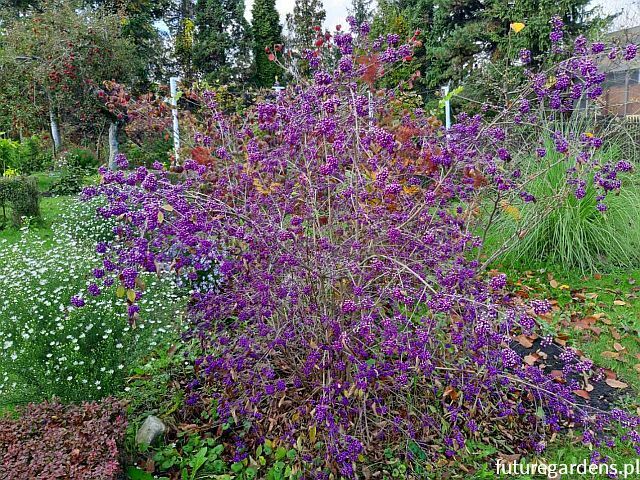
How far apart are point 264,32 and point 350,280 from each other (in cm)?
2177

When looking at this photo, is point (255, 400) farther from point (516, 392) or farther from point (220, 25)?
point (220, 25)

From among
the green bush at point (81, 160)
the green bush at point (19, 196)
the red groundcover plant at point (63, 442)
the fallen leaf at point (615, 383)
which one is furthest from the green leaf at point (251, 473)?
the green bush at point (81, 160)

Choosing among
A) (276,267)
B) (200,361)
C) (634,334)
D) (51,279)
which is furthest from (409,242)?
(634,334)

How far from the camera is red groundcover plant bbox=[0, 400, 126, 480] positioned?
1.71m

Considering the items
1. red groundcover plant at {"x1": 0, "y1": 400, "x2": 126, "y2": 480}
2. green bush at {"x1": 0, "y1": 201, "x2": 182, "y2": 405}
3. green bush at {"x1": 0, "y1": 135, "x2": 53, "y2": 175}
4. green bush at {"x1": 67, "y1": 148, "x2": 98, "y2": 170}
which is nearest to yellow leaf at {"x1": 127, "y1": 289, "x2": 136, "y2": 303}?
red groundcover plant at {"x1": 0, "y1": 400, "x2": 126, "y2": 480}

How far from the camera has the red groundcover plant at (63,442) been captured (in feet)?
5.59

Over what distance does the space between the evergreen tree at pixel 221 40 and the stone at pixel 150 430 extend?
20038 millimetres

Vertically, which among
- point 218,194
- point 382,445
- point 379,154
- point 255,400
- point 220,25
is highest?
point 220,25

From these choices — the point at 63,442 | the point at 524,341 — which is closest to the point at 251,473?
the point at 63,442

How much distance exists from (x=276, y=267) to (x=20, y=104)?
12.6m

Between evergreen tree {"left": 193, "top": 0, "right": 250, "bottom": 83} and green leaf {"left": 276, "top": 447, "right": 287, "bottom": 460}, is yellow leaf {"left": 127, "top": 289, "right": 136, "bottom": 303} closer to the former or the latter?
green leaf {"left": 276, "top": 447, "right": 287, "bottom": 460}

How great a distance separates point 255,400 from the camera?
2.22 meters

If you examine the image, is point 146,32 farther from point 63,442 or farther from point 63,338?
point 63,442

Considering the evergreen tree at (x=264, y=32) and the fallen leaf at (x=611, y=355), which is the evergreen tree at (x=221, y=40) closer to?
the evergreen tree at (x=264, y=32)
